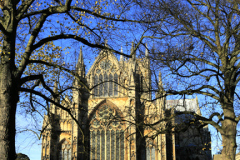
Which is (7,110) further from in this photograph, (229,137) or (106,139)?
(106,139)

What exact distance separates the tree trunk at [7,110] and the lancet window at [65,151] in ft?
69.4

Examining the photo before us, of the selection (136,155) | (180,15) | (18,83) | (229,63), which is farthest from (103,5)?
(136,155)

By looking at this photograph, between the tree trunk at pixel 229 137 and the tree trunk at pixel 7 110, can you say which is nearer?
the tree trunk at pixel 7 110

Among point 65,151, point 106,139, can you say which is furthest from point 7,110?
point 65,151

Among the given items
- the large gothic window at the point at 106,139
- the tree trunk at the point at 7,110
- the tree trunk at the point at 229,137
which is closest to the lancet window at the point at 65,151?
the large gothic window at the point at 106,139

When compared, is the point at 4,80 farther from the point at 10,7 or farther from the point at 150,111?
the point at 150,111

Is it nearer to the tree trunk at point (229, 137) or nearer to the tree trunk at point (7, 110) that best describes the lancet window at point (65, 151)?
A: the tree trunk at point (229, 137)

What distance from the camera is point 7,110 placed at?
24.4 feet

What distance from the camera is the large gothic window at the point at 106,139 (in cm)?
2695

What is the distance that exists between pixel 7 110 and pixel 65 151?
21550mm

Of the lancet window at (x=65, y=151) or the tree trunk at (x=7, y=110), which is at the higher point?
the tree trunk at (x=7, y=110)

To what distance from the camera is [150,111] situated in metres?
27.5

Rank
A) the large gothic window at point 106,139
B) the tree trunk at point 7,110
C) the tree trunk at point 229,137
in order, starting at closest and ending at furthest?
1. the tree trunk at point 7,110
2. the tree trunk at point 229,137
3. the large gothic window at point 106,139

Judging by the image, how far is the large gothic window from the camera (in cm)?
2695
